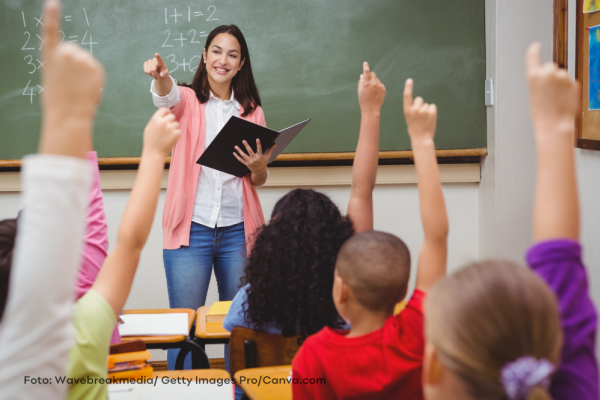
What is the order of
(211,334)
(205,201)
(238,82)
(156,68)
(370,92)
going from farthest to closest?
(238,82), (205,201), (156,68), (211,334), (370,92)

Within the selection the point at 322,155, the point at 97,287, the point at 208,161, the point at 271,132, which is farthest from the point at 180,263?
the point at 97,287

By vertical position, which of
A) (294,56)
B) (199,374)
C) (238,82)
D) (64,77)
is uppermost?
(294,56)

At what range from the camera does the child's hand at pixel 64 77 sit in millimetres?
517

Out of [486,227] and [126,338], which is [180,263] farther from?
[486,227]

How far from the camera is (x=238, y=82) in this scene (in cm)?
231

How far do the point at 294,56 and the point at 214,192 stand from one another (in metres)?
0.99

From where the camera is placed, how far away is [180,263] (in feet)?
7.07

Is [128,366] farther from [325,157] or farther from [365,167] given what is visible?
[325,157]

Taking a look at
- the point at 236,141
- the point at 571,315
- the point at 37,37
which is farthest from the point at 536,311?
the point at 37,37

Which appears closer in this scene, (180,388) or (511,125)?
(180,388)

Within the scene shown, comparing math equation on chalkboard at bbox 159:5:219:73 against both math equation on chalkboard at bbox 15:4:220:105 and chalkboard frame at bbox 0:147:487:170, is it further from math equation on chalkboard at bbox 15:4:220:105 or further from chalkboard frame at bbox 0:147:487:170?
chalkboard frame at bbox 0:147:487:170

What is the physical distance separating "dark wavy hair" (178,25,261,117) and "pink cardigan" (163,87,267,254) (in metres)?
0.05

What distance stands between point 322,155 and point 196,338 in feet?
4.62

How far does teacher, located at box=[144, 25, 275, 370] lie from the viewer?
2162mm
